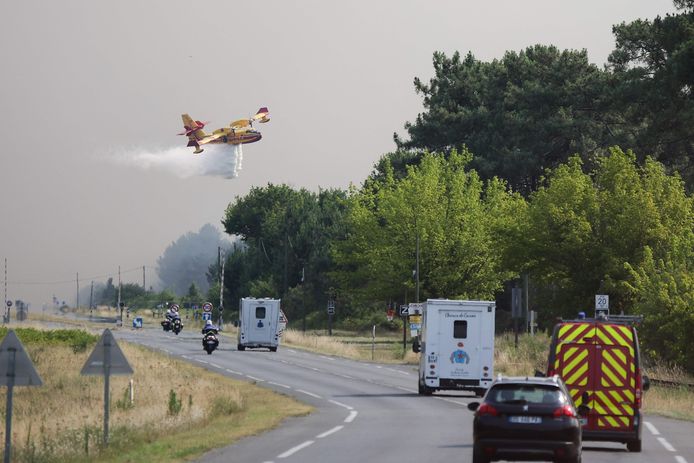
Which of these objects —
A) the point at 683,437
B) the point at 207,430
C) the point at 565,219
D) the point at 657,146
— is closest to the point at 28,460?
the point at 207,430

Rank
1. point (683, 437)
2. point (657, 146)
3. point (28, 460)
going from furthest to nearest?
point (657, 146) → point (683, 437) → point (28, 460)

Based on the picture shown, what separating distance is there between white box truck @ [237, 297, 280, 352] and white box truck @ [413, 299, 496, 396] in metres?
31.3

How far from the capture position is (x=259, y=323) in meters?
76.1

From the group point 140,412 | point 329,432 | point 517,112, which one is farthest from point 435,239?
point 329,432

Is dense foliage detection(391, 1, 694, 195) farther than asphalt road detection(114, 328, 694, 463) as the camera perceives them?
Yes

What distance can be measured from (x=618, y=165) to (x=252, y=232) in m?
111

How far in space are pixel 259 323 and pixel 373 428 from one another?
4573 centimetres

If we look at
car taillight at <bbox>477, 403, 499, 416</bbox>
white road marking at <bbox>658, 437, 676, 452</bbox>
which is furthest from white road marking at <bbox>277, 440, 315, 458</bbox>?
white road marking at <bbox>658, 437, 676, 452</bbox>

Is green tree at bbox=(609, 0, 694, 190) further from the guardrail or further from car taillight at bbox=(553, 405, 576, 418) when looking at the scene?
car taillight at bbox=(553, 405, 576, 418)

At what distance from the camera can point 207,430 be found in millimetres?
29906

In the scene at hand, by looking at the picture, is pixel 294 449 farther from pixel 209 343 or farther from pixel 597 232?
pixel 209 343

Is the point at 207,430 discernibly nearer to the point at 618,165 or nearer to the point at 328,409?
the point at 328,409

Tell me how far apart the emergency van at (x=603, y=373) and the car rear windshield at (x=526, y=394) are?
4.86m

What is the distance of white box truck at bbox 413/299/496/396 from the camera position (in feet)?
139
